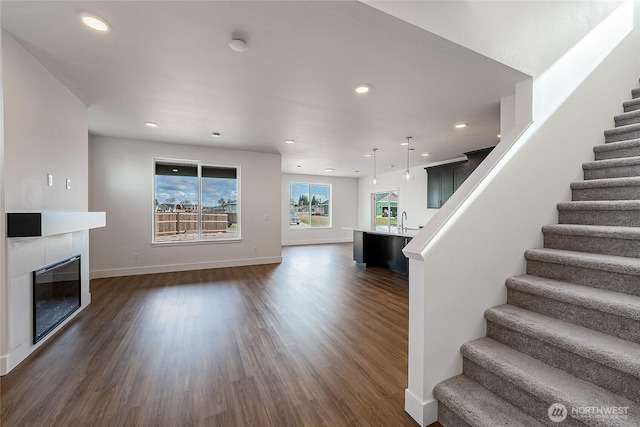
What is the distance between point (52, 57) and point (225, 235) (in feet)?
13.9

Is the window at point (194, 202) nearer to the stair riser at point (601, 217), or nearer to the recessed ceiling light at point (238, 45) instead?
the recessed ceiling light at point (238, 45)


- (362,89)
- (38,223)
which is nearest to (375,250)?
(362,89)

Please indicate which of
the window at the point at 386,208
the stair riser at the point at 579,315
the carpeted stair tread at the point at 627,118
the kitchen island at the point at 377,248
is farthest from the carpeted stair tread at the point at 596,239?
the window at the point at 386,208

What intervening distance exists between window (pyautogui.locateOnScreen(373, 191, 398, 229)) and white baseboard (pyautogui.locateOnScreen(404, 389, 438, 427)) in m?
7.94

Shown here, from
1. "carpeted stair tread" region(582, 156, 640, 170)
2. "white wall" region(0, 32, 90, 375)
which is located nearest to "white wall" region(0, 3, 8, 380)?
"white wall" region(0, 32, 90, 375)

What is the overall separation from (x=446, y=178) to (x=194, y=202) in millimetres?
6151

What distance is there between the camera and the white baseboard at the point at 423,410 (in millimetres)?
1524

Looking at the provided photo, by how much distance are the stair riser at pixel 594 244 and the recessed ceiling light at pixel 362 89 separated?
219cm

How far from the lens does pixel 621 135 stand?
Result: 2285 millimetres

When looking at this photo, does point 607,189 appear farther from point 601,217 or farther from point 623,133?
point 623,133

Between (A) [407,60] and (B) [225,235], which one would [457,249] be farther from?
(B) [225,235]

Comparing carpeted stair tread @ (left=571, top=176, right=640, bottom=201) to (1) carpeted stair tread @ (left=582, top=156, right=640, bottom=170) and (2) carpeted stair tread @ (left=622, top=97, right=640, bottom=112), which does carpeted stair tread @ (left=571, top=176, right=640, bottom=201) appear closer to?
(1) carpeted stair tread @ (left=582, top=156, right=640, bottom=170)

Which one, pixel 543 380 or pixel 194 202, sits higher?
pixel 194 202

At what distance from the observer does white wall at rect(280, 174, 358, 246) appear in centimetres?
983
